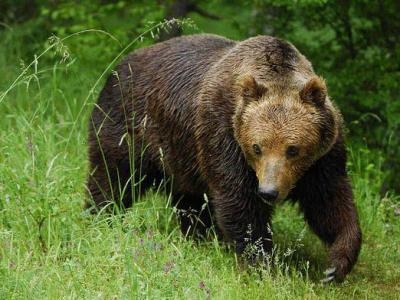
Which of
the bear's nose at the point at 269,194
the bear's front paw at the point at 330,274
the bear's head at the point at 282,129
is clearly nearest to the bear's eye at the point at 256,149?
Answer: the bear's head at the point at 282,129

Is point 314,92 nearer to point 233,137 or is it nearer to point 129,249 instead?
point 233,137

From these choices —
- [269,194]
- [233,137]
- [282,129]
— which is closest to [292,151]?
[282,129]

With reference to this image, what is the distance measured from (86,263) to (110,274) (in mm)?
324

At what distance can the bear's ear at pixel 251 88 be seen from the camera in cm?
588

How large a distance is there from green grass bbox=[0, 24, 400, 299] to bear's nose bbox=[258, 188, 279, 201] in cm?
30

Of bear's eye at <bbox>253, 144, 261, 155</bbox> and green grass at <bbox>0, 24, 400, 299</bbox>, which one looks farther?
bear's eye at <bbox>253, 144, 261, 155</bbox>

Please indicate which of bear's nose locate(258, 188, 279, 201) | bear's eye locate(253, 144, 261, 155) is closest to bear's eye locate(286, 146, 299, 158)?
bear's eye locate(253, 144, 261, 155)

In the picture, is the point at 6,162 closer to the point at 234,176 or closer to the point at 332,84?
the point at 234,176

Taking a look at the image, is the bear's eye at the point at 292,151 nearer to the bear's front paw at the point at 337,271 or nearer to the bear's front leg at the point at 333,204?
the bear's front leg at the point at 333,204

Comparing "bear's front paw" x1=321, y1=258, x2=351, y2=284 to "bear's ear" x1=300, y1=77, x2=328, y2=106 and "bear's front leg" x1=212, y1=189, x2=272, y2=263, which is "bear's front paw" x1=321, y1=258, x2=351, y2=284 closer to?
"bear's front leg" x1=212, y1=189, x2=272, y2=263

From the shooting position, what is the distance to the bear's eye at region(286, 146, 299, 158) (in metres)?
Result: 5.69

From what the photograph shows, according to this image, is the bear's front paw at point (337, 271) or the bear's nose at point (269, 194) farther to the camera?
the bear's front paw at point (337, 271)

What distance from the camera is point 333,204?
6285 millimetres

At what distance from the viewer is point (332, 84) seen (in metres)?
8.38
